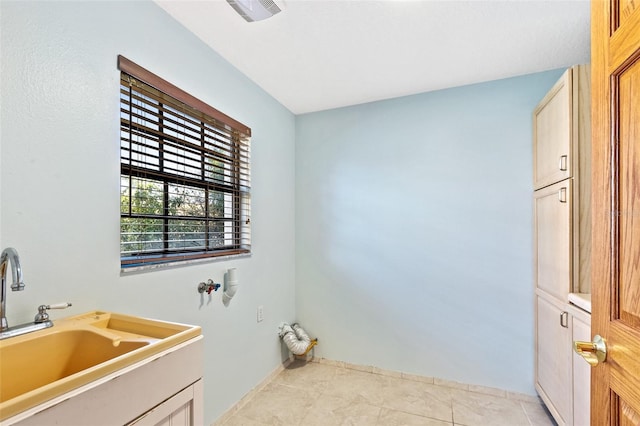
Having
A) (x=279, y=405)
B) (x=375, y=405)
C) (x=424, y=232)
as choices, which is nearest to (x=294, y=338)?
(x=279, y=405)

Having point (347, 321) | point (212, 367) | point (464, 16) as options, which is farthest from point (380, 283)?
point (464, 16)

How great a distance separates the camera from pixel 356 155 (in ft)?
8.92

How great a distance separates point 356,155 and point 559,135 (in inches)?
55.8

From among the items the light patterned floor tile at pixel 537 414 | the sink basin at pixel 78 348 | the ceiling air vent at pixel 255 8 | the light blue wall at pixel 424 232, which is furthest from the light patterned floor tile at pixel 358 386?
the ceiling air vent at pixel 255 8

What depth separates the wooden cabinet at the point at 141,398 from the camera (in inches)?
26.3

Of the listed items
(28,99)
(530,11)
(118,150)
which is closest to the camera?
(28,99)

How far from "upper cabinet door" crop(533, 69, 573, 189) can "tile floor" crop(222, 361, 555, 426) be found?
1524mm

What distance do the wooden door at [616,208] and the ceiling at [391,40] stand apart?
1000mm

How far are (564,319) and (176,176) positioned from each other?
2.24 metres

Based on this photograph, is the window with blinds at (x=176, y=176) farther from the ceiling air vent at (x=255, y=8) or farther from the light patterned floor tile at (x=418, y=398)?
the light patterned floor tile at (x=418, y=398)

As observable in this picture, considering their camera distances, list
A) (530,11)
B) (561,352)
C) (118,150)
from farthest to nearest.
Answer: (561,352) < (530,11) < (118,150)

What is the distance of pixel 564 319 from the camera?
1667 mm

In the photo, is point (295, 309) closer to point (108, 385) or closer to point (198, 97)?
point (198, 97)

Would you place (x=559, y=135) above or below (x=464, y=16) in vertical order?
below
